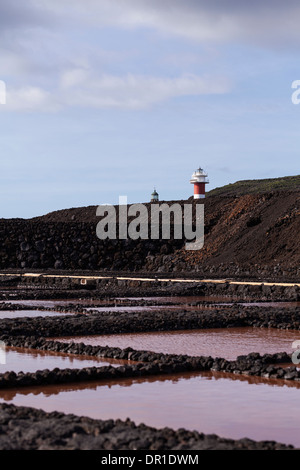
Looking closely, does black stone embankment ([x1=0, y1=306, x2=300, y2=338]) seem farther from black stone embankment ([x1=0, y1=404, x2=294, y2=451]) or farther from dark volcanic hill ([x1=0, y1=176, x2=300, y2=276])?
dark volcanic hill ([x1=0, y1=176, x2=300, y2=276])

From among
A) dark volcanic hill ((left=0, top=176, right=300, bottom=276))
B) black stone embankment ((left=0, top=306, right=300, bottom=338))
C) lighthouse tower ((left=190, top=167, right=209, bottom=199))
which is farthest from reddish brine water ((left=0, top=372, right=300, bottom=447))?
lighthouse tower ((left=190, top=167, right=209, bottom=199))

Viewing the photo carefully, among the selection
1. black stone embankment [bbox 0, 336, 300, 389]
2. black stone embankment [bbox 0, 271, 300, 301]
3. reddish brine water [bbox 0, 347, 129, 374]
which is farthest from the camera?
black stone embankment [bbox 0, 271, 300, 301]

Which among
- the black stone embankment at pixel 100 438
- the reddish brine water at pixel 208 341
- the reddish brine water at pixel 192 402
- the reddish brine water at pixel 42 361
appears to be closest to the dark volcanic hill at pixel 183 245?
the reddish brine water at pixel 208 341

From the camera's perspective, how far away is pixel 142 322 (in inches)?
751

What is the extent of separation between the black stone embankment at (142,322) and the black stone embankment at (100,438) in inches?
377

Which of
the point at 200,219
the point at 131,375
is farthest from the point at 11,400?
the point at 200,219

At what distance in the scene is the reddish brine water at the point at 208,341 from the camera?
15.0 metres

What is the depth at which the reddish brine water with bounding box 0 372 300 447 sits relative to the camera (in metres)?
8.59

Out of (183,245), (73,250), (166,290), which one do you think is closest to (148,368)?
(166,290)

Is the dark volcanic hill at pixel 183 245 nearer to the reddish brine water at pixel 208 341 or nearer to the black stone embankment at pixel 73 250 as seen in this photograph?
the black stone embankment at pixel 73 250

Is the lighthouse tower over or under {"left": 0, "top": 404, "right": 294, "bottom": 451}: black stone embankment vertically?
over

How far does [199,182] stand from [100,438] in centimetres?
6118

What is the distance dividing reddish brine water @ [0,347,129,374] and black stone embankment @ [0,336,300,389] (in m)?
0.27
